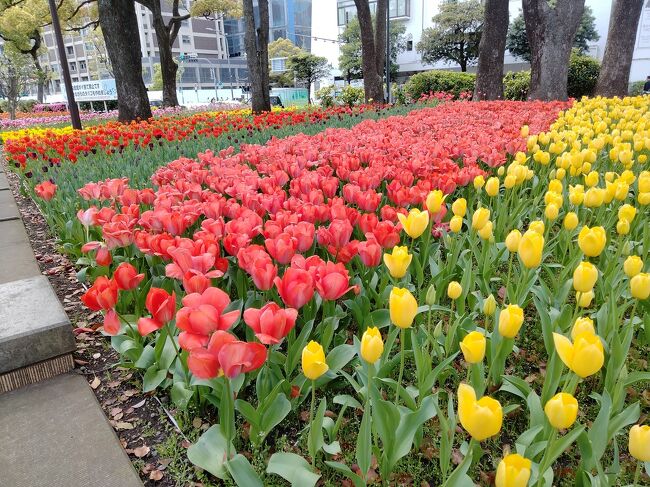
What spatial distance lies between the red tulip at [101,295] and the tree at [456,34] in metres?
39.9

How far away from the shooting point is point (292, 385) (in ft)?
5.78

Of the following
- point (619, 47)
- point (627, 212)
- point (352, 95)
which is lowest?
point (627, 212)

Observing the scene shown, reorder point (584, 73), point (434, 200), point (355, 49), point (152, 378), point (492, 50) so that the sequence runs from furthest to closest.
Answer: point (355, 49) → point (584, 73) → point (492, 50) → point (434, 200) → point (152, 378)

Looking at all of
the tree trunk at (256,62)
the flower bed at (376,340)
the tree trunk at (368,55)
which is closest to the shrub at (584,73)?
the tree trunk at (368,55)

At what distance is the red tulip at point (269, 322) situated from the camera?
1.27 meters

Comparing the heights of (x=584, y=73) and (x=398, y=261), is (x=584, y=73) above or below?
above

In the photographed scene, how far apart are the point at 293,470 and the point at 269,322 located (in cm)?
42

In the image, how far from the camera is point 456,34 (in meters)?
37.8

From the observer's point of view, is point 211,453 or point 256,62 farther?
point 256,62

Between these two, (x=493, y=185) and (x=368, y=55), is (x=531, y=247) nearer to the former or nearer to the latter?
(x=493, y=185)

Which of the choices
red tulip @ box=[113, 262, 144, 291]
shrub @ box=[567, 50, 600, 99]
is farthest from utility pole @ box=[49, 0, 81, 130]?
shrub @ box=[567, 50, 600, 99]

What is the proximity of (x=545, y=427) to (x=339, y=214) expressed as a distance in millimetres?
1215

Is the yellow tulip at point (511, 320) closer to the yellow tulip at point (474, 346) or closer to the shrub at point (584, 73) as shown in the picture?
the yellow tulip at point (474, 346)

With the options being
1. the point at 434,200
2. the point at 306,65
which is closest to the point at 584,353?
the point at 434,200
